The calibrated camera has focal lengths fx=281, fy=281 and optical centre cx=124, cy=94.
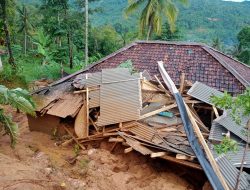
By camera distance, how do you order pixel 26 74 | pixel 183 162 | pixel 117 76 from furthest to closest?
pixel 26 74 < pixel 117 76 < pixel 183 162

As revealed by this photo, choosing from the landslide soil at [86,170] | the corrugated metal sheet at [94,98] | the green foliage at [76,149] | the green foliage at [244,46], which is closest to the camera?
the landslide soil at [86,170]

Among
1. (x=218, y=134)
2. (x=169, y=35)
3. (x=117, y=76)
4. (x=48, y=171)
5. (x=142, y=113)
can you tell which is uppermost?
(x=117, y=76)

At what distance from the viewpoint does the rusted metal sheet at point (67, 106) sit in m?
9.30

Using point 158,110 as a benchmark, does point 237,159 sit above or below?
below

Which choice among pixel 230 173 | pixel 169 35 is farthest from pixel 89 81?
pixel 169 35

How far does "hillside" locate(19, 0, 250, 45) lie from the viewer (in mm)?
76312

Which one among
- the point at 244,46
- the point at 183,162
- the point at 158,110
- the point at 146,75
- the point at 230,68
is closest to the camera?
the point at 183,162

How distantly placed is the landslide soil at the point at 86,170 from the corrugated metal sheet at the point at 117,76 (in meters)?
2.33

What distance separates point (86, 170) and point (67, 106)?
2.69m

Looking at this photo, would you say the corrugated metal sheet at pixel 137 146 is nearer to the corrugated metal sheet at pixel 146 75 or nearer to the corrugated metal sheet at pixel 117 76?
the corrugated metal sheet at pixel 117 76

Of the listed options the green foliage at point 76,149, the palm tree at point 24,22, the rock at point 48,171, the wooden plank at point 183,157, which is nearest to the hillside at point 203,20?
the palm tree at point 24,22

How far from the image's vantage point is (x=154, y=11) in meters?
19.1

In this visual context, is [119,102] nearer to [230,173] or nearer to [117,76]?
[117,76]

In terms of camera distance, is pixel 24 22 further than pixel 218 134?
Yes
